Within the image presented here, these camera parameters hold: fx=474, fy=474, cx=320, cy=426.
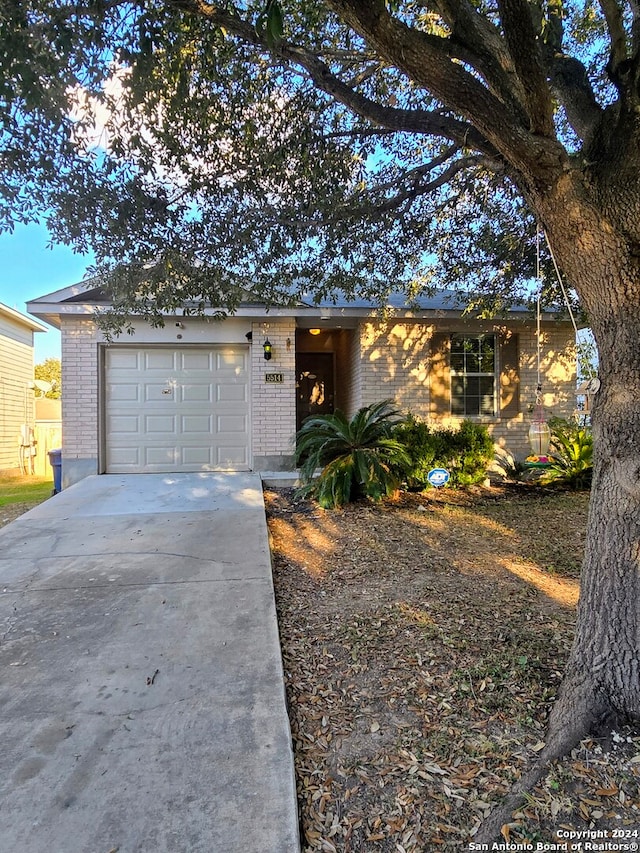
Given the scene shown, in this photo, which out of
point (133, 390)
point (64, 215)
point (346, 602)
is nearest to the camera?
point (346, 602)

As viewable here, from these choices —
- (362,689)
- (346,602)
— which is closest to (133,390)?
(346,602)

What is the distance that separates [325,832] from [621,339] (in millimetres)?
2245

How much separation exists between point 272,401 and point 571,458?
5165 millimetres

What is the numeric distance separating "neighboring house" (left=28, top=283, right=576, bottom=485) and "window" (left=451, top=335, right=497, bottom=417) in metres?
0.02

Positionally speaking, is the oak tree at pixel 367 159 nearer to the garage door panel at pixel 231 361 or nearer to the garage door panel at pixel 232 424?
the garage door panel at pixel 231 361

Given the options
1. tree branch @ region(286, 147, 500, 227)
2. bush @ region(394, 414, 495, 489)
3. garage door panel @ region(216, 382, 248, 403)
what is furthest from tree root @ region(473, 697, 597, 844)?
garage door panel @ region(216, 382, 248, 403)

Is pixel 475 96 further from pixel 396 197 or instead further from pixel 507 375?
pixel 507 375

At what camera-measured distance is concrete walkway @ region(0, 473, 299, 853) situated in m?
1.62

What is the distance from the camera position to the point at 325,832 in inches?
63.5

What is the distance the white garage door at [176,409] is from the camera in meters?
8.81

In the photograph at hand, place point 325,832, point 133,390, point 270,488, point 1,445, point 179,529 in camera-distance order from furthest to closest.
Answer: point 1,445, point 133,390, point 270,488, point 179,529, point 325,832

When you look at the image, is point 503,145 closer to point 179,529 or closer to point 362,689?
point 362,689

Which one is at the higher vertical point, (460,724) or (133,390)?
(133,390)

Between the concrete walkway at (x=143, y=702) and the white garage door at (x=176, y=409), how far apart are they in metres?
4.26
